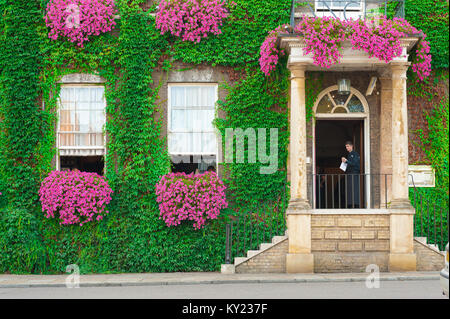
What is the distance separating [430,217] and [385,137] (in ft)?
7.39

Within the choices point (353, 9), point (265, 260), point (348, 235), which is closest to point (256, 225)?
point (265, 260)

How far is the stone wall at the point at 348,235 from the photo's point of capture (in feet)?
46.7

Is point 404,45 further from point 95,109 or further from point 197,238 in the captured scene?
point 95,109

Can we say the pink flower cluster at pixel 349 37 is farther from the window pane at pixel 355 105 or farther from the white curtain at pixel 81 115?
the white curtain at pixel 81 115

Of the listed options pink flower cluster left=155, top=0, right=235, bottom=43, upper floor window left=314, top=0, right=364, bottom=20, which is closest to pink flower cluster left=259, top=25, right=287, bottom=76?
pink flower cluster left=155, top=0, right=235, bottom=43

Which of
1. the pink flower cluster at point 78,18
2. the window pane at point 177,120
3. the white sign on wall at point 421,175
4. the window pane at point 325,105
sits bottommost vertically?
the white sign on wall at point 421,175

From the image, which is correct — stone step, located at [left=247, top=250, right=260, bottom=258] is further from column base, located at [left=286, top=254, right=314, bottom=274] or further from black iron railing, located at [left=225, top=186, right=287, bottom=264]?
column base, located at [left=286, top=254, right=314, bottom=274]

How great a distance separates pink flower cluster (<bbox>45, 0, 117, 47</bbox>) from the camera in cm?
1548

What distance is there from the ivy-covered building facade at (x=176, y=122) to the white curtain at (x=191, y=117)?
0.09 ft

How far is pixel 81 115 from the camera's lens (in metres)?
16.0

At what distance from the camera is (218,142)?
1578cm

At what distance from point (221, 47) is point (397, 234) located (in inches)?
245

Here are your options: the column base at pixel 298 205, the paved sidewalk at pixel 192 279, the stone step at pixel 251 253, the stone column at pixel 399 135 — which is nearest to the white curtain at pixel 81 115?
the paved sidewalk at pixel 192 279

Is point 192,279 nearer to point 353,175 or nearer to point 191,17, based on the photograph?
point 353,175
